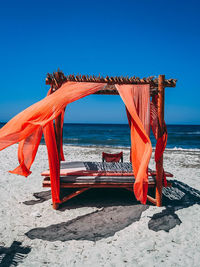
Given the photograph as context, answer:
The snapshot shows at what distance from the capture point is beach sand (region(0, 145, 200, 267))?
282 centimetres

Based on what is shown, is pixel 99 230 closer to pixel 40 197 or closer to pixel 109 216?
pixel 109 216

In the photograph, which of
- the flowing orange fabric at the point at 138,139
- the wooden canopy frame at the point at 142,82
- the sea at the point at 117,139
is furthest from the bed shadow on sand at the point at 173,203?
the sea at the point at 117,139

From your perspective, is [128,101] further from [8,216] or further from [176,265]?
[8,216]

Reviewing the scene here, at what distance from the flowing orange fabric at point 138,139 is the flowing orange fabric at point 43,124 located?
1.89 ft

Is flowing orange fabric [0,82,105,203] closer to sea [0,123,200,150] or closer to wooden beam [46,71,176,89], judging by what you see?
Answer: wooden beam [46,71,176,89]

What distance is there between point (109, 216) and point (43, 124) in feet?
6.97

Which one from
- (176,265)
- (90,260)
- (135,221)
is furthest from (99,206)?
(176,265)

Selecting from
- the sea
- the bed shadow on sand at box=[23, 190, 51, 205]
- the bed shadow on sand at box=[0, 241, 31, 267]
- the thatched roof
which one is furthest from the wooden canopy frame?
the sea

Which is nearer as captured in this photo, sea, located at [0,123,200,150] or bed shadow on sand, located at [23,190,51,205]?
bed shadow on sand, located at [23,190,51,205]

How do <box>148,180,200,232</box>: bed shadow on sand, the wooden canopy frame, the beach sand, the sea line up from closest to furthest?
1. the beach sand
2. <box>148,180,200,232</box>: bed shadow on sand
3. the wooden canopy frame
4. the sea

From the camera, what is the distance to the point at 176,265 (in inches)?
106

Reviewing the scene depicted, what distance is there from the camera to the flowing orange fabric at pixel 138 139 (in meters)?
Answer: 3.31

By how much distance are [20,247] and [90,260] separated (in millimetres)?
1009

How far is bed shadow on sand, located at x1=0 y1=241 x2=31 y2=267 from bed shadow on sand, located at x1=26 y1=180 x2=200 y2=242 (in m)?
0.30
